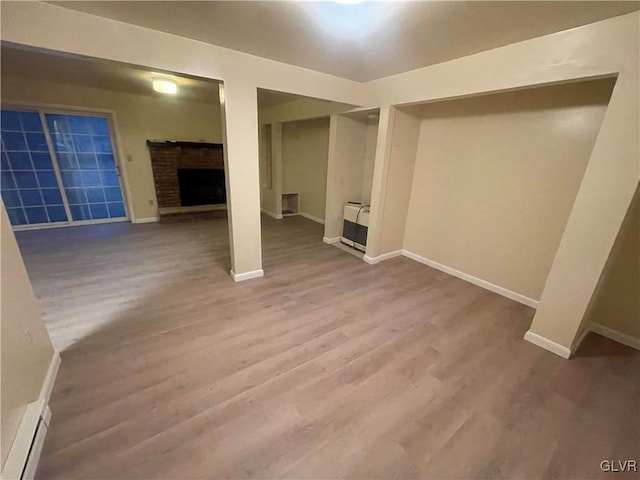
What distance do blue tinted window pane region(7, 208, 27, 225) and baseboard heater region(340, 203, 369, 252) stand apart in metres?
5.64

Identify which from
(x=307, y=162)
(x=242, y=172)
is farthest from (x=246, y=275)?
(x=307, y=162)

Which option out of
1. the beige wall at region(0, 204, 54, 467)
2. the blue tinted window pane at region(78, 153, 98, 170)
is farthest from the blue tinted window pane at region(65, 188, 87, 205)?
the beige wall at region(0, 204, 54, 467)

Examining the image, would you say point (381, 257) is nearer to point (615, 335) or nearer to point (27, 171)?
point (615, 335)

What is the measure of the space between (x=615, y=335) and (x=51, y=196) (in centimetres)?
813

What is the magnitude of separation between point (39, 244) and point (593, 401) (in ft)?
21.3

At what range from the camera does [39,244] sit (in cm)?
391

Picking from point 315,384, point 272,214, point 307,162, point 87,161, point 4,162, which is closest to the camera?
point 315,384

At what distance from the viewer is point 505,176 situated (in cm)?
284

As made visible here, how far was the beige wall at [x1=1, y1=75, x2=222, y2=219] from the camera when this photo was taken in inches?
166

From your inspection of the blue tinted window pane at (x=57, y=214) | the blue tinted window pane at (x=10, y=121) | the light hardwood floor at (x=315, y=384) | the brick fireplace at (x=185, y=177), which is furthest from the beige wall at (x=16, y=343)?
the blue tinted window pane at (x=10, y=121)

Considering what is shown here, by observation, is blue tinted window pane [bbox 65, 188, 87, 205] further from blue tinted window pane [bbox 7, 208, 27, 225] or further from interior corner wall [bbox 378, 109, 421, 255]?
interior corner wall [bbox 378, 109, 421, 255]

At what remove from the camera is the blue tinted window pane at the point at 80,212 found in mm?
4961

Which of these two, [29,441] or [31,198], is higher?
[31,198]

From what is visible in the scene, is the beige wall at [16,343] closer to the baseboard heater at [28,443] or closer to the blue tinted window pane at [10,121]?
the baseboard heater at [28,443]
